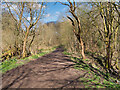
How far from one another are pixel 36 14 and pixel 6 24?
4.70 meters

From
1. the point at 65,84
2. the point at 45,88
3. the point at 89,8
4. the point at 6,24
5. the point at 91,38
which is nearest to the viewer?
the point at 45,88

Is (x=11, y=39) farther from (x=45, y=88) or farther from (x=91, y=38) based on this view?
(x=91, y=38)

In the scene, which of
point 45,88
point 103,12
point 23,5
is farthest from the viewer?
point 23,5

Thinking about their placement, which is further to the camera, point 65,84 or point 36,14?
point 36,14

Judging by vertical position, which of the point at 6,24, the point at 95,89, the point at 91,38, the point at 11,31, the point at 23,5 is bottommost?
the point at 95,89

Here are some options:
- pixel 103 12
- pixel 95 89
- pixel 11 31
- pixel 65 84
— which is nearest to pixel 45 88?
pixel 65 84

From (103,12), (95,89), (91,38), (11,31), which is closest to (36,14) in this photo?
(11,31)

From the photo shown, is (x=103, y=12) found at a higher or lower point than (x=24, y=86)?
higher

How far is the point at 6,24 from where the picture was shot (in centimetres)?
1284

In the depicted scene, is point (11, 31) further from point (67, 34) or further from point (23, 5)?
point (67, 34)

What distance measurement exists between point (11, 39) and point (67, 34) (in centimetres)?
1018

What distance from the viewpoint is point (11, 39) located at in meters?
11.5

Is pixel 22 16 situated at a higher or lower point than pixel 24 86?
higher

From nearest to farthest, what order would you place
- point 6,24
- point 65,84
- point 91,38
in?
point 65,84 < point 6,24 < point 91,38
